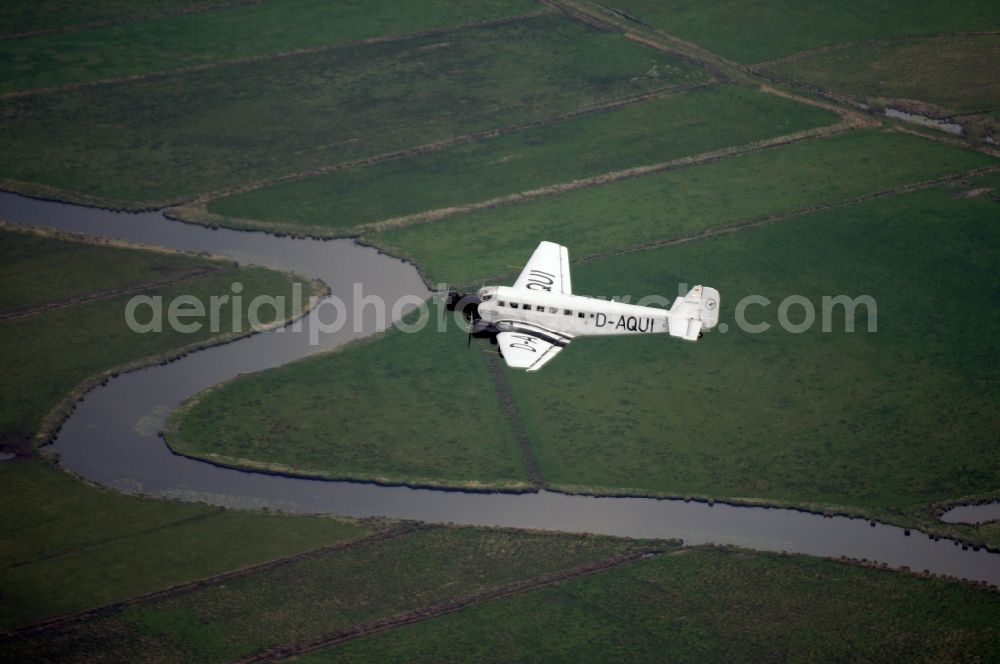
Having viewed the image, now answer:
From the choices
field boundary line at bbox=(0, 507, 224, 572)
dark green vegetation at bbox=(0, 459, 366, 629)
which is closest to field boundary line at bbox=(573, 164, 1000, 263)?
dark green vegetation at bbox=(0, 459, 366, 629)

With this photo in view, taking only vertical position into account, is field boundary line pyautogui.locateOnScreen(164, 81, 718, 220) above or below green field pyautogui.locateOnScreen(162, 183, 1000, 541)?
above

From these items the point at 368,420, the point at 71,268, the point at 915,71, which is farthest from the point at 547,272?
the point at 915,71

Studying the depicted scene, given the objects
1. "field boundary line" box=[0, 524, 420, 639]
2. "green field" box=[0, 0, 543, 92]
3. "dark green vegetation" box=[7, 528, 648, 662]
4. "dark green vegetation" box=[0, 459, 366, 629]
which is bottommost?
"dark green vegetation" box=[7, 528, 648, 662]

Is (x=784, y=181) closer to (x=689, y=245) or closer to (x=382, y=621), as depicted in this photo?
(x=689, y=245)

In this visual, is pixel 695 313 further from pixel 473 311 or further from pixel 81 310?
pixel 81 310

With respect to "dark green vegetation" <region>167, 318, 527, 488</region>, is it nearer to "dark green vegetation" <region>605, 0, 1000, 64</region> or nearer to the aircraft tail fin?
the aircraft tail fin

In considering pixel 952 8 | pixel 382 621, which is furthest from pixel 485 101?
pixel 382 621
